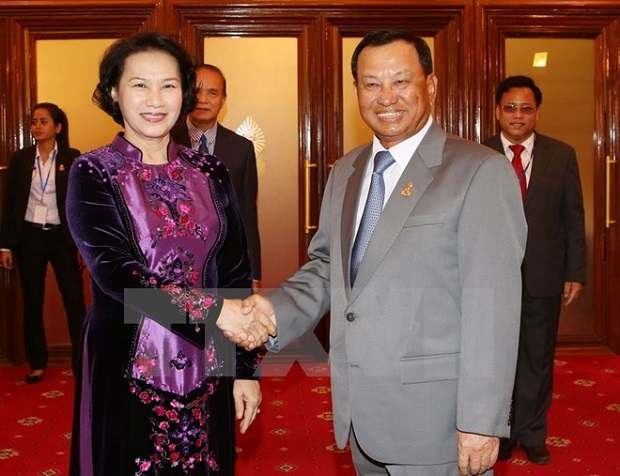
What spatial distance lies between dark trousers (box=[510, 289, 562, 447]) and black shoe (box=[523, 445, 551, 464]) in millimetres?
32

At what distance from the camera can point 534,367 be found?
3969 millimetres

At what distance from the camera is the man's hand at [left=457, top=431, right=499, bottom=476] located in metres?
1.91

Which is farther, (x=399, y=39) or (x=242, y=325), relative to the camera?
(x=242, y=325)

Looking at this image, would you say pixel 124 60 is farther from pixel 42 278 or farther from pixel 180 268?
pixel 42 278

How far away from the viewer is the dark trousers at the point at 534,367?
3.91 meters

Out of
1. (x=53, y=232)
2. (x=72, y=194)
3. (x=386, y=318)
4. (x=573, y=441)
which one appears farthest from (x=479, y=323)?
(x=53, y=232)

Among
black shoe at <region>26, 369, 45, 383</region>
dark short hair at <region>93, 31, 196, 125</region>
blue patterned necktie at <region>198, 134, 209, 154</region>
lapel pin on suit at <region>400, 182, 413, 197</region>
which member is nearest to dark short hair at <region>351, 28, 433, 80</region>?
lapel pin on suit at <region>400, 182, 413, 197</region>

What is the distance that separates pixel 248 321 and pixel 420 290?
0.51m

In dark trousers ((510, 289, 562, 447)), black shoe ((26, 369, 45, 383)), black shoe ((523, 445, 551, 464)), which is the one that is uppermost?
dark trousers ((510, 289, 562, 447))

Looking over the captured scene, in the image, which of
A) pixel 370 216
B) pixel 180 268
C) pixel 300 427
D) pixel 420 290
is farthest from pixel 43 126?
pixel 420 290

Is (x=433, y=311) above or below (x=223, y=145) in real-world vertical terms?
below

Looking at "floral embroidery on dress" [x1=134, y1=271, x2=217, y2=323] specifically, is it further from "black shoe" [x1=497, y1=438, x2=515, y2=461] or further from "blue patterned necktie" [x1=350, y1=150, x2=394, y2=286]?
"black shoe" [x1=497, y1=438, x2=515, y2=461]

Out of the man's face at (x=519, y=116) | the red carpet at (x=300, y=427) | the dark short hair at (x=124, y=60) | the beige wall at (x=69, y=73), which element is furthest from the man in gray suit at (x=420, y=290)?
the beige wall at (x=69, y=73)

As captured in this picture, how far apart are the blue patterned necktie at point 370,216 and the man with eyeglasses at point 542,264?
2.00 meters
